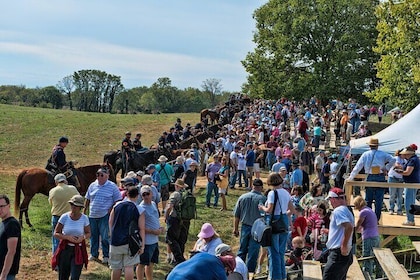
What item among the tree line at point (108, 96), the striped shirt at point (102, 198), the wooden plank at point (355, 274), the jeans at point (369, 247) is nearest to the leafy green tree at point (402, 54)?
the jeans at point (369, 247)

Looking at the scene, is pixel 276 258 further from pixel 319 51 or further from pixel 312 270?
pixel 319 51

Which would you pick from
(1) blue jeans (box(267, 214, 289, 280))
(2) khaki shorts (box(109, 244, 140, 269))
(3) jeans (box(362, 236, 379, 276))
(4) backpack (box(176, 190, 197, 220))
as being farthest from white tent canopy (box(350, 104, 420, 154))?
(2) khaki shorts (box(109, 244, 140, 269))

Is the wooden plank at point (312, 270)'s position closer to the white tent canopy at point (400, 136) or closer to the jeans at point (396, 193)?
the jeans at point (396, 193)

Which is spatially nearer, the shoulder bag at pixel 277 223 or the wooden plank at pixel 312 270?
the wooden plank at pixel 312 270

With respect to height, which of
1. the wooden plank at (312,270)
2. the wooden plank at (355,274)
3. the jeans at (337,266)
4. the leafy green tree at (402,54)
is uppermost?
the leafy green tree at (402,54)

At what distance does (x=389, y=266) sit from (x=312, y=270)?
4.04 ft

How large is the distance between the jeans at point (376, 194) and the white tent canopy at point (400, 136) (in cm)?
272

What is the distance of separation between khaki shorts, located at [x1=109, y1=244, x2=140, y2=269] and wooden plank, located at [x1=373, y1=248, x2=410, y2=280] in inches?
152

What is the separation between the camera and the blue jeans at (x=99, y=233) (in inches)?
368

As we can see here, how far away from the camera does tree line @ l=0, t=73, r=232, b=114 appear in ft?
301

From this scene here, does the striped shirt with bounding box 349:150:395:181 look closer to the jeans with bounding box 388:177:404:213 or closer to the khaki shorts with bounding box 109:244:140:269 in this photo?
the jeans with bounding box 388:177:404:213

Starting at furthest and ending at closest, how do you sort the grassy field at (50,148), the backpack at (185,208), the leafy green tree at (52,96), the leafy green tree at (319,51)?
the leafy green tree at (52,96)
the leafy green tree at (319,51)
the grassy field at (50,148)
the backpack at (185,208)

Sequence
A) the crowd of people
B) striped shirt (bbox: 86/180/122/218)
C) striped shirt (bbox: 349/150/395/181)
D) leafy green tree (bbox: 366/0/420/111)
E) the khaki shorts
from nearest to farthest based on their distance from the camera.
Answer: the crowd of people → the khaki shorts → striped shirt (bbox: 86/180/122/218) → striped shirt (bbox: 349/150/395/181) → leafy green tree (bbox: 366/0/420/111)

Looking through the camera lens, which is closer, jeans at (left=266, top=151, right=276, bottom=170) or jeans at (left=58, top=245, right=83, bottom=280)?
jeans at (left=58, top=245, right=83, bottom=280)
